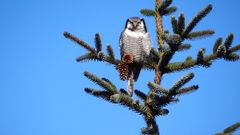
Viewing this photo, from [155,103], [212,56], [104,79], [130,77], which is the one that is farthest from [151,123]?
[130,77]

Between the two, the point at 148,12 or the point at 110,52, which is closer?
the point at 110,52

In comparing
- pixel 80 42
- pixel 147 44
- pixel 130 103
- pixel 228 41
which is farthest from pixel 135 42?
pixel 228 41

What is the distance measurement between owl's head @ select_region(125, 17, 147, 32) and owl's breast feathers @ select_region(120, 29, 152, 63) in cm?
8

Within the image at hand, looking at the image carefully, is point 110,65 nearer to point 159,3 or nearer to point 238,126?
point 159,3

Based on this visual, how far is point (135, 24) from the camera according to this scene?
219 inches

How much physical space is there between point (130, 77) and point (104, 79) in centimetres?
134

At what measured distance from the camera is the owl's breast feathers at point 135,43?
17.2 feet

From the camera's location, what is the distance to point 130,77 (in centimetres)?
459

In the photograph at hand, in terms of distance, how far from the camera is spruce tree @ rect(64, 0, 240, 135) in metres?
2.73

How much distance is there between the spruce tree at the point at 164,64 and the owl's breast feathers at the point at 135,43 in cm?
158

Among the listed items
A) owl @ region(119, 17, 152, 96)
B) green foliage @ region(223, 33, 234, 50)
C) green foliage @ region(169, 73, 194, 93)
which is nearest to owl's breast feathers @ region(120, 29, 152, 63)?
owl @ region(119, 17, 152, 96)

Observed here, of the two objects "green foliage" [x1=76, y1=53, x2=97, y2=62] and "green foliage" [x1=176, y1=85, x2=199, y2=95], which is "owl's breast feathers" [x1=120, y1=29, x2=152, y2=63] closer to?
"green foliage" [x1=76, y1=53, x2=97, y2=62]

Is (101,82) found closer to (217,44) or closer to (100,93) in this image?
(100,93)

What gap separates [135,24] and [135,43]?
0.42 m
